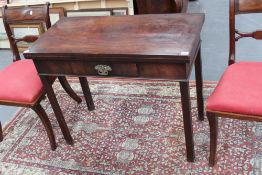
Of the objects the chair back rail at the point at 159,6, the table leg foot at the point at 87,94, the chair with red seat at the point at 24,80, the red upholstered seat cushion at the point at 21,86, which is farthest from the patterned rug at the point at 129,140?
the chair back rail at the point at 159,6

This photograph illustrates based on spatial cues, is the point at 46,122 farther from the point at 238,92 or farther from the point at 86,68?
the point at 238,92

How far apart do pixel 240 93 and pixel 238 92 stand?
0.04 ft

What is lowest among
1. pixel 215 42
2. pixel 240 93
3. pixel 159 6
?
pixel 215 42

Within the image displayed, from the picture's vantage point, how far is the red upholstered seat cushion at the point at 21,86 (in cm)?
185

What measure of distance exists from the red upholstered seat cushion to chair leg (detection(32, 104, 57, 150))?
2.4 inches

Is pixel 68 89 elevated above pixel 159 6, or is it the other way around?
pixel 159 6

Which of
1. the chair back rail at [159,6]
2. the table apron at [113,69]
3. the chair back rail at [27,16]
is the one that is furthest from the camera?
the chair back rail at [159,6]

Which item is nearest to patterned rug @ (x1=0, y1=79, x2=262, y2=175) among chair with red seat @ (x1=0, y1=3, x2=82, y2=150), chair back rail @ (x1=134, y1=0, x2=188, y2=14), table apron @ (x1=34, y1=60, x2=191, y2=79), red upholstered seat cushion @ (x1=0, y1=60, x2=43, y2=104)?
chair with red seat @ (x1=0, y1=3, x2=82, y2=150)

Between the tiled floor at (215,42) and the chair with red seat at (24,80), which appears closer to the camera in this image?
the chair with red seat at (24,80)

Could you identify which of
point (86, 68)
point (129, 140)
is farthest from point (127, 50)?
point (129, 140)

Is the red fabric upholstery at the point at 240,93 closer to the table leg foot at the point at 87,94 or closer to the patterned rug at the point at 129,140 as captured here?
the patterned rug at the point at 129,140

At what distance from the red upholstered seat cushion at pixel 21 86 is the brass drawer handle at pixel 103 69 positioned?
19.5 inches

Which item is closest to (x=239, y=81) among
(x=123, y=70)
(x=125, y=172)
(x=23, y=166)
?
(x=123, y=70)

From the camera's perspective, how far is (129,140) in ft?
6.74
